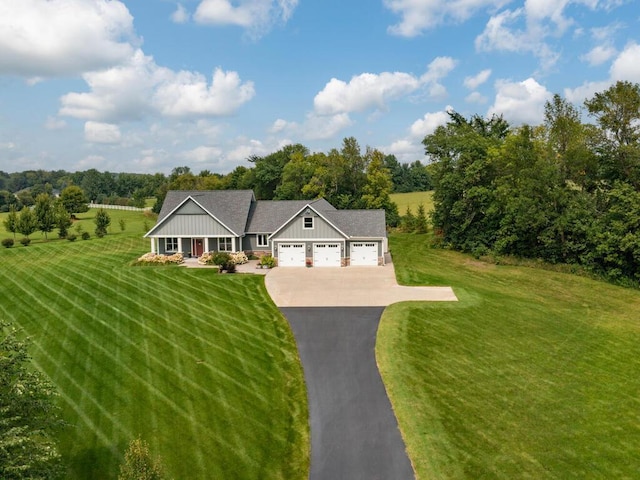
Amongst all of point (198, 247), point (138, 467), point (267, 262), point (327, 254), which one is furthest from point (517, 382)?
point (198, 247)

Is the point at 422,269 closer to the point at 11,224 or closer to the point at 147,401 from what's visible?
the point at 147,401

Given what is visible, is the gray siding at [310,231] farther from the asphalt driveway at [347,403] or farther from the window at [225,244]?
the asphalt driveway at [347,403]

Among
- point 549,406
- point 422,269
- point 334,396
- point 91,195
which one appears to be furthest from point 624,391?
point 91,195

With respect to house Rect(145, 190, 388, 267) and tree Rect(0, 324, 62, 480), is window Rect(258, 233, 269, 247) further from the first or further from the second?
tree Rect(0, 324, 62, 480)

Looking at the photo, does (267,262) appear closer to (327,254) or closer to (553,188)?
(327,254)

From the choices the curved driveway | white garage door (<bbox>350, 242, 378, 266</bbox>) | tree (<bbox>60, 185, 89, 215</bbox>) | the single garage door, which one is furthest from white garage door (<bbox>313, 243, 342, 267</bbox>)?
tree (<bbox>60, 185, 89, 215</bbox>)
